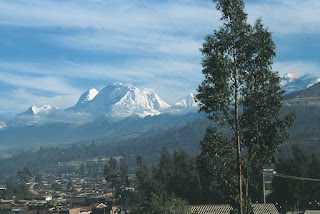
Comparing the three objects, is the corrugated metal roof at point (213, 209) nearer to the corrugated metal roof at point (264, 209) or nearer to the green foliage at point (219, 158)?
the corrugated metal roof at point (264, 209)

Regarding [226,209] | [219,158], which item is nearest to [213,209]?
[226,209]

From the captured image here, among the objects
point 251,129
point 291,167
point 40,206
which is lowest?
point 40,206

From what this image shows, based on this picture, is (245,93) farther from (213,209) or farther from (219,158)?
(213,209)

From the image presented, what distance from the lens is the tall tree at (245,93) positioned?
25891 mm

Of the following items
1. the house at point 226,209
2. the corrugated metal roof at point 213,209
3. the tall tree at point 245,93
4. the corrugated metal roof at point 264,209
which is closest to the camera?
the tall tree at point 245,93

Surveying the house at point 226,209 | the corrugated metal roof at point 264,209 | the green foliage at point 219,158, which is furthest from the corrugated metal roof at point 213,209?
the green foliage at point 219,158

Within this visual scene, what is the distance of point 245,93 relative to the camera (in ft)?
86.4

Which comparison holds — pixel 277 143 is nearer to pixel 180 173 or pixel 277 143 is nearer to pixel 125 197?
pixel 180 173

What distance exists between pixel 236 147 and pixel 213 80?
13.6 ft

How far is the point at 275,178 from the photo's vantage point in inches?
3529

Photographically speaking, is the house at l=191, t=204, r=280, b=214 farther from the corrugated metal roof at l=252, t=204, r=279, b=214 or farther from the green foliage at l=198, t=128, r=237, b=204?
the green foliage at l=198, t=128, r=237, b=204

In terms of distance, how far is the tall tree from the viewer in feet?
84.9

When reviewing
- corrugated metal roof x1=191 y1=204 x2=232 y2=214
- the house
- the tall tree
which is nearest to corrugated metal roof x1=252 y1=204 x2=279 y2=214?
the house

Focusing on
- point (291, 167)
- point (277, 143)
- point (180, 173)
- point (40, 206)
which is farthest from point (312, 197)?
point (40, 206)
